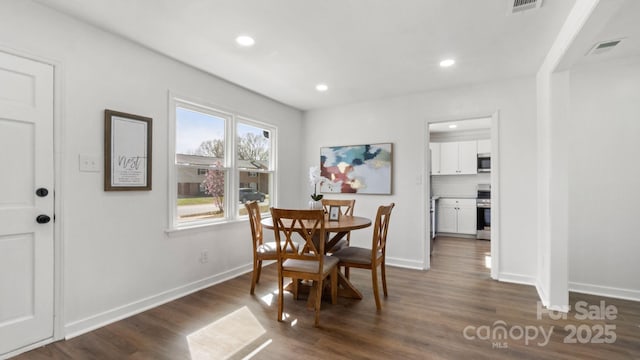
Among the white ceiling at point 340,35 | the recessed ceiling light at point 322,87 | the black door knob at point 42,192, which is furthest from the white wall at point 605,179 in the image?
the black door knob at point 42,192

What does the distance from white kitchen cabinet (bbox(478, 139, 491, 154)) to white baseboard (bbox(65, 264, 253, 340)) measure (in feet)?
18.6

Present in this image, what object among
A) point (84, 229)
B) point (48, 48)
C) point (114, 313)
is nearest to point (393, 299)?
point (114, 313)

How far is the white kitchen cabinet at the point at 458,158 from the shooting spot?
265 inches

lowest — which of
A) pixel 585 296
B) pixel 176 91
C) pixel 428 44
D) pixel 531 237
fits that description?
pixel 585 296

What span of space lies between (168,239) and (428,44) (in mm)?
3124

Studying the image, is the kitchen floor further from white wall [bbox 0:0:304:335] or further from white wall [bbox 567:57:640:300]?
white wall [bbox 0:0:304:335]

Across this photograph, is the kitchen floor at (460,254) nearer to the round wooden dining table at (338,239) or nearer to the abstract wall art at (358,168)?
the abstract wall art at (358,168)

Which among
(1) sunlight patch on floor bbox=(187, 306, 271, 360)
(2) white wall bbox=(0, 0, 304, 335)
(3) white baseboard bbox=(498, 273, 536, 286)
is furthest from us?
(3) white baseboard bbox=(498, 273, 536, 286)

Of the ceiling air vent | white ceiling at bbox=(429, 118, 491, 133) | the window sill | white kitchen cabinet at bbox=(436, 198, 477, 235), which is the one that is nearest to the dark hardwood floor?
the window sill

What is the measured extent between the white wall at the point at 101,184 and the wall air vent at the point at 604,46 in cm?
390

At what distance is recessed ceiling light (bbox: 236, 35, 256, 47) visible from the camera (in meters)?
2.69

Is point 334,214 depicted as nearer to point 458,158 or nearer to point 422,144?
point 422,144

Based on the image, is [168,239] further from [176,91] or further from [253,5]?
[253,5]

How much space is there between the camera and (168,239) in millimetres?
3100
